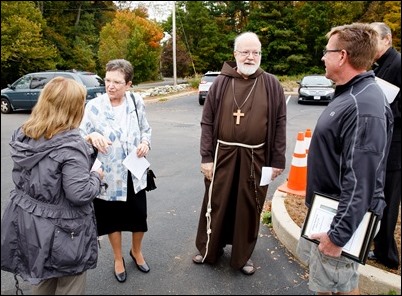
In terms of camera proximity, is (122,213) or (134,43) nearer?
(122,213)

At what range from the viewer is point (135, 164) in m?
3.00

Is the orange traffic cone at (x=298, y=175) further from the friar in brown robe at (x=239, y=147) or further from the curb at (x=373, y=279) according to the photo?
Result: the friar in brown robe at (x=239, y=147)

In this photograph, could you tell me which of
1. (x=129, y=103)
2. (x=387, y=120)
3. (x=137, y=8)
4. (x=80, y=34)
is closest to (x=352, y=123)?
(x=387, y=120)

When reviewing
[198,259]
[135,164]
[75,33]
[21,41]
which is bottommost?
[198,259]

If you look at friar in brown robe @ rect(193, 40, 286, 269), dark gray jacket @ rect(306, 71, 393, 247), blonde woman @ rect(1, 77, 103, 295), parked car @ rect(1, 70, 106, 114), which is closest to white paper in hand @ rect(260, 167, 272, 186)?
friar in brown robe @ rect(193, 40, 286, 269)

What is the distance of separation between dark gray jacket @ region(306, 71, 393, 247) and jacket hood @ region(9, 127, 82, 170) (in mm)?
1508

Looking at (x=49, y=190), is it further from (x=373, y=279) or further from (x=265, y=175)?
(x=373, y=279)

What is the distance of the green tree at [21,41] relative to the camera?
6.72m

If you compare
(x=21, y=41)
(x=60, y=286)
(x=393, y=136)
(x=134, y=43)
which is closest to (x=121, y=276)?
(x=60, y=286)

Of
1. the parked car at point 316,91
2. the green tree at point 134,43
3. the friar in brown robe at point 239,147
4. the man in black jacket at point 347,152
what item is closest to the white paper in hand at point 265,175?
the friar in brown robe at point 239,147

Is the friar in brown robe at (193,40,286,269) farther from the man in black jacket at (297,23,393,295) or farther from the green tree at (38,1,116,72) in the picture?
the green tree at (38,1,116,72)

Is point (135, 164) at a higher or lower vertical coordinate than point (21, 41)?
lower

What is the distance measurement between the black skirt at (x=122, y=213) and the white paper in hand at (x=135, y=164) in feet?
0.30

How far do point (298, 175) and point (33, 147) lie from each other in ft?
12.6
